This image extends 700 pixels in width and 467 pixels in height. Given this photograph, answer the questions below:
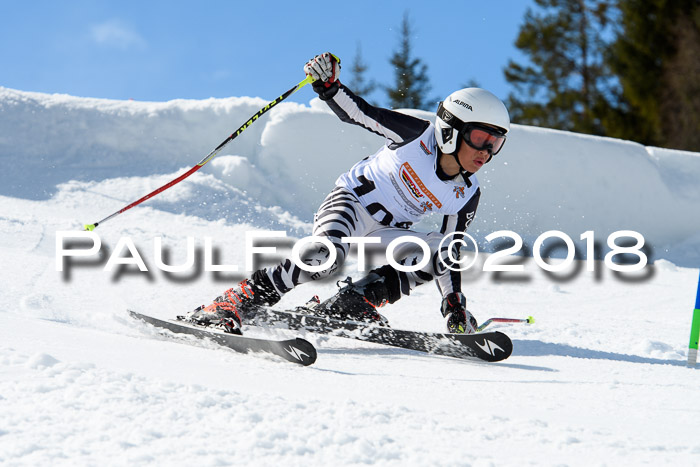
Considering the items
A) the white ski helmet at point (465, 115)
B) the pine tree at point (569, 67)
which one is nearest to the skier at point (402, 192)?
the white ski helmet at point (465, 115)

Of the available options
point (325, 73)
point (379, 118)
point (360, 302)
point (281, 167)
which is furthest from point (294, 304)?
point (281, 167)

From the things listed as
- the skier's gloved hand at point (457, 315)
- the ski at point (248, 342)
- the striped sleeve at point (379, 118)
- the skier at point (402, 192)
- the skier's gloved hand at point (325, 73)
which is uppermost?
the skier's gloved hand at point (325, 73)

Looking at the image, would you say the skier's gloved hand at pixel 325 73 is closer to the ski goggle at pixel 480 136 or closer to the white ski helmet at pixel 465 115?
the white ski helmet at pixel 465 115

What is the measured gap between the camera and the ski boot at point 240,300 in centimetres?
349

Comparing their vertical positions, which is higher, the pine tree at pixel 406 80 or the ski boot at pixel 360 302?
the pine tree at pixel 406 80

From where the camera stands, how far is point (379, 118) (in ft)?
13.0

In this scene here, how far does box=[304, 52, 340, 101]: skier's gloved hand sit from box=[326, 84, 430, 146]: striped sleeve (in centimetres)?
4

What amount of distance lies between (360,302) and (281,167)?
5307 mm

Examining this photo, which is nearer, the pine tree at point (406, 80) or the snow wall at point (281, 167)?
the snow wall at point (281, 167)

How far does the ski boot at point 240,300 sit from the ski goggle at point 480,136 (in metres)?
1.28

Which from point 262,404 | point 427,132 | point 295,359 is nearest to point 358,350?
point 295,359

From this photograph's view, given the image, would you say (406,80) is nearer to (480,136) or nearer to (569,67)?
(569,67)

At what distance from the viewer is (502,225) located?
9422 millimetres

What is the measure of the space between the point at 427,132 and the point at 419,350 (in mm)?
1193
